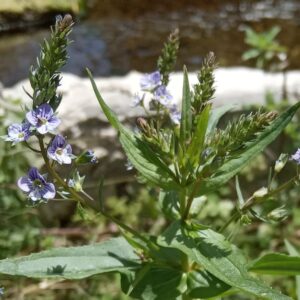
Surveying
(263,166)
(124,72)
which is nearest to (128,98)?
(124,72)

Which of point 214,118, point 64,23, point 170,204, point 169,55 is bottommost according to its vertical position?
point 170,204

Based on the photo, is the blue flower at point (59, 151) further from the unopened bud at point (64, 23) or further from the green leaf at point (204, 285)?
the green leaf at point (204, 285)

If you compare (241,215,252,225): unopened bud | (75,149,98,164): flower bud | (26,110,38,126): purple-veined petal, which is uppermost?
(26,110,38,126): purple-veined petal

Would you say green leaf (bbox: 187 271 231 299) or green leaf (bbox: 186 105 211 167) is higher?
green leaf (bbox: 186 105 211 167)

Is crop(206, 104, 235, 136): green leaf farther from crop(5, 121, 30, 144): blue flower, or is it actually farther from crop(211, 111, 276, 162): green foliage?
crop(5, 121, 30, 144): blue flower

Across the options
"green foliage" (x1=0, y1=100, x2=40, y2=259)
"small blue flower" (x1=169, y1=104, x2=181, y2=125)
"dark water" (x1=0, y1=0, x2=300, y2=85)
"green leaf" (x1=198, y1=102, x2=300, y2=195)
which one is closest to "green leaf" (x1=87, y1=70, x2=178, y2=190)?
"green leaf" (x1=198, y1=102, x2=300, y2=195)

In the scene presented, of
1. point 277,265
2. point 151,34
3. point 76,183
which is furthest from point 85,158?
point 151,34

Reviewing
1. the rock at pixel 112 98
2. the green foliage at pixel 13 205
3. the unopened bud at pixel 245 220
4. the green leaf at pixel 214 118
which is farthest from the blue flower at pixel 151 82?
the rock at pixel 112 98

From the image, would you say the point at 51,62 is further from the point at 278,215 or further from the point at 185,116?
the point at 278,215
